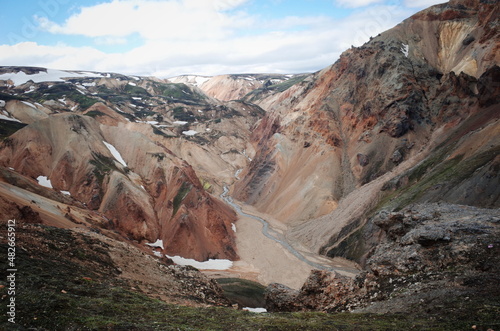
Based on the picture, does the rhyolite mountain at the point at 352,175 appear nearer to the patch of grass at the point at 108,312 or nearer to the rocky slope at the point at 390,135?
the rocky slope at the point at 390,135

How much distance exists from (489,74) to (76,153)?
250ft

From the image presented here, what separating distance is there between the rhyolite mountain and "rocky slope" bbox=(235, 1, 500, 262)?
0.32 metres

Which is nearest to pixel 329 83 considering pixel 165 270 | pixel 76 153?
pixel 76 153

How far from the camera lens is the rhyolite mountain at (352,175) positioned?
20672 millimetres

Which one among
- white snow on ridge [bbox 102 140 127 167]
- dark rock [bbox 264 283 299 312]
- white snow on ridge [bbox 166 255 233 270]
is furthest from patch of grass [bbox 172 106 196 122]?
dark rock [bbox 264 283 299 312]

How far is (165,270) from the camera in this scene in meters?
24.5

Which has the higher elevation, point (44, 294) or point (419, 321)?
point (44, 294)

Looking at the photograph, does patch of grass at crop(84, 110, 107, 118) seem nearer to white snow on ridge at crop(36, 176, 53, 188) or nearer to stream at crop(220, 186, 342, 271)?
white snow on ridge at crop(36, 176, 53, 188)

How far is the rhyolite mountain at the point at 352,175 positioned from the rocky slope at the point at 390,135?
32cm

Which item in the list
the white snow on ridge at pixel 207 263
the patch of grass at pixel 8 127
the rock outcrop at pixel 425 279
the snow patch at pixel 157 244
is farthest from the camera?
the patch of grass at pixel 8 127

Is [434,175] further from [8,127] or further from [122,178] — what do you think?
[8,127]

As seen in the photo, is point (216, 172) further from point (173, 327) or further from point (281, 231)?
point (173, 327)

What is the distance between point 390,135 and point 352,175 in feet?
40.5

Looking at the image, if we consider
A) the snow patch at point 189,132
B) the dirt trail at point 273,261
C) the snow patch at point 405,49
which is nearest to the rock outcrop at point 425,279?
the dirt trail at point 273,261
